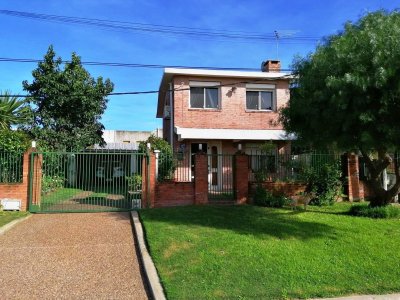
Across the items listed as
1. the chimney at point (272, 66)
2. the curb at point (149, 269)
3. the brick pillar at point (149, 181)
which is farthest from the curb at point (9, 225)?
the chimney at point (272, 66)

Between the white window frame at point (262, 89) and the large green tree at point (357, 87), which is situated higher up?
the white window frame at point (262, 89)

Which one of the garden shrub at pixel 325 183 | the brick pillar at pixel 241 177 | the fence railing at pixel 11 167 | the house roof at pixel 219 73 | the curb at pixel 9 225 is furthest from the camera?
the house roof at pixel 219 73

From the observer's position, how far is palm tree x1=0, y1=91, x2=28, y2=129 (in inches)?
622

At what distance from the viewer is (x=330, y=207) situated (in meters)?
14.1

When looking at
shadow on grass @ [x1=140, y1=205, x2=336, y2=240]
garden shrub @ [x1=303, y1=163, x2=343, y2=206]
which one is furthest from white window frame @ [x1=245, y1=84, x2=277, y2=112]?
shadow on grass @ [x1=140, y1=205, x2=336, y2=240]

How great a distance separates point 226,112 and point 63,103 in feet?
29.1

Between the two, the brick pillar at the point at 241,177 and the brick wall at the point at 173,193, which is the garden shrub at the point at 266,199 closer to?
the brick pillar at the point at 241,177

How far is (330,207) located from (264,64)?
1095cm

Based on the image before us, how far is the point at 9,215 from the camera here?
12.7 meters

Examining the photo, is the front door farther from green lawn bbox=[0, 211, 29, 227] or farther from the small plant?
green lawn bbox=[0, 211, 29, 227]

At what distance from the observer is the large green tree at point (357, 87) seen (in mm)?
9188

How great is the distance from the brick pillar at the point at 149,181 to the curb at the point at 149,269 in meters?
3.10

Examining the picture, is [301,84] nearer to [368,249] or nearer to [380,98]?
[380,98]

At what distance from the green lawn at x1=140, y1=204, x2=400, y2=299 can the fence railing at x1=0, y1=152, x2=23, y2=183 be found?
5146mm
